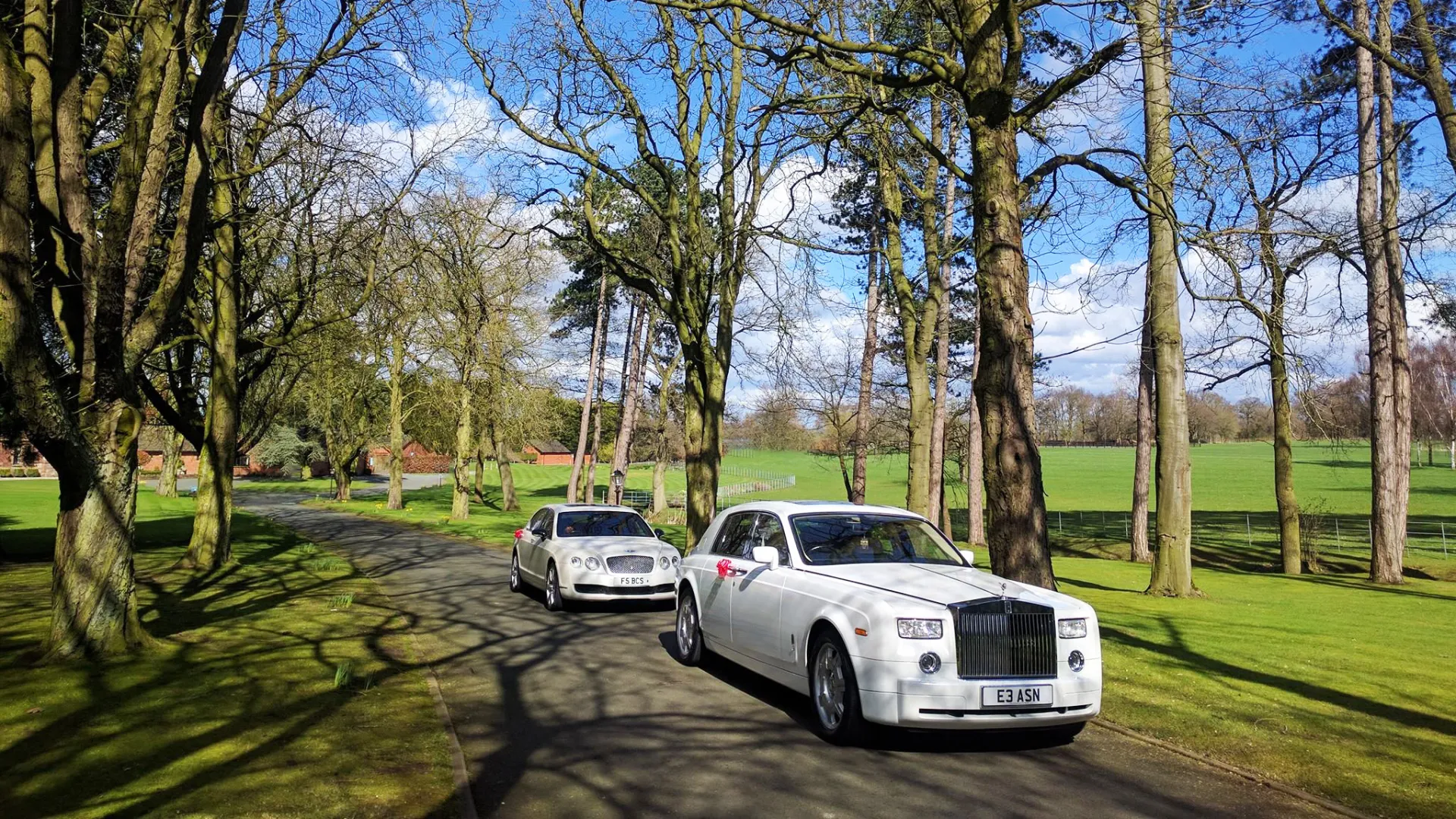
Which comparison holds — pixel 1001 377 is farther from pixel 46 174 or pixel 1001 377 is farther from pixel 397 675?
pixel 46 174

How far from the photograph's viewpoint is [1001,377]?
952 centimetres

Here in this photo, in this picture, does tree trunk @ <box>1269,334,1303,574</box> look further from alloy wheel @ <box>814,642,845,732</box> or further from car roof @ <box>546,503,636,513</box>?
alloy wheel @ <box>814,642,845,732</box>

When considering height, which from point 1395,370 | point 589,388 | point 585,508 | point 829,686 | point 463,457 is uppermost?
point 589,388

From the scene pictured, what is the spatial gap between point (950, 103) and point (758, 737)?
11.7 metres

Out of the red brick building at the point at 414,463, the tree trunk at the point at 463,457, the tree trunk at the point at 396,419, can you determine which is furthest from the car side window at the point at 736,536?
the red brick building at the point at 414,463

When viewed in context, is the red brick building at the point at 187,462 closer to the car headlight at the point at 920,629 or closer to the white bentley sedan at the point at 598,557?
the white bentley sedan at the point at 598,557

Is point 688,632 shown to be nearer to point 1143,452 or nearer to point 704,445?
point 704,445

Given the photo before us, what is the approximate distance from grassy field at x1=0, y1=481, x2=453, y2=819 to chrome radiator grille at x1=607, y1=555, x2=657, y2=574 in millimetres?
2860

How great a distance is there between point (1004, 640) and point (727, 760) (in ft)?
6.63

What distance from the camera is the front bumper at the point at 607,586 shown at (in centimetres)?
1305

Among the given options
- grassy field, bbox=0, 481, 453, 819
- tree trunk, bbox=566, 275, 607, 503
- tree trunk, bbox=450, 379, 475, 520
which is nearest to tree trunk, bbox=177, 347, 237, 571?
grassy field, bbox=0, 481, 453, 819

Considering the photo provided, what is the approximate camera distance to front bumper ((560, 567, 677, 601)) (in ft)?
42.8

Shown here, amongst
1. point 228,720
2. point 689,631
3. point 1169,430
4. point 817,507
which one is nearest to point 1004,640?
point 817,507

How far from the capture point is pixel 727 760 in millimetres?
6223
